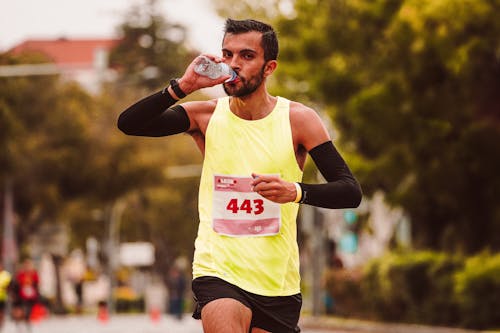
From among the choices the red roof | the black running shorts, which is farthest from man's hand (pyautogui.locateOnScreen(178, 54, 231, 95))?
the red roof

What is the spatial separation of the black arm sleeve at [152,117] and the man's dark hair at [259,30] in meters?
0.44

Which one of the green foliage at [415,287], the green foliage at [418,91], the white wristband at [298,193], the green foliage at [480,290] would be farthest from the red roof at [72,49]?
the white wristband at [298,193]

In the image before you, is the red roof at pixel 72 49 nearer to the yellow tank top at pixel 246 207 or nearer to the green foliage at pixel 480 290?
the green foliage at pixel 480 290

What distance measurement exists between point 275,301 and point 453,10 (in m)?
18.9

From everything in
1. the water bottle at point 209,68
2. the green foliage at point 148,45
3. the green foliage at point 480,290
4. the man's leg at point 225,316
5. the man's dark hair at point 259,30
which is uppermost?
the green foliage at point 148,45

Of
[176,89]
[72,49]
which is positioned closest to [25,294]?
[176,89]

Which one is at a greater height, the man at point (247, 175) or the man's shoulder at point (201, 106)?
the man's shoulder at point (201, 106)

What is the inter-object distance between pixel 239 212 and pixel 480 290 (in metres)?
18.5

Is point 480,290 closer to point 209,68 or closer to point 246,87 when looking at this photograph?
point 246,87

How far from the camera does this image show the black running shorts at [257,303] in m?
5.83

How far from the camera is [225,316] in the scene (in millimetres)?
5699

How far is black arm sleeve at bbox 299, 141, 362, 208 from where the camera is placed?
5.69 meters

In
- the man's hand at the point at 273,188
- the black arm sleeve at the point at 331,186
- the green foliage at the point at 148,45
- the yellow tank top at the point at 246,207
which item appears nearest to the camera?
the man's hand at the point at 273,188

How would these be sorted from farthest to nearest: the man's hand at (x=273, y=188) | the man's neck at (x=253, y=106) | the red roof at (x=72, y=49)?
the red roof at (x=72, y=49)
the man's neck at (x=253, y=106)
the man's hand at (x=273, y=188)
